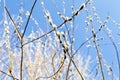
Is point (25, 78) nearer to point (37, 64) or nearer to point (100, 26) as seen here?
point (37, 64)

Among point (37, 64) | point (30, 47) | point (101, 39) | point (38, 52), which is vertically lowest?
point (101, 39)

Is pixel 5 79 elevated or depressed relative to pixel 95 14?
elevated

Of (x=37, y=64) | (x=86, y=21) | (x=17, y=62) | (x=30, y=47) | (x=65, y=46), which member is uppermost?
(x=30, y=47)

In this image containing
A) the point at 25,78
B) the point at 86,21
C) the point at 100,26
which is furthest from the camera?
the point at 25,78

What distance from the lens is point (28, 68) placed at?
4555 mm

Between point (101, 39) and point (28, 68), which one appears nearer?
point (101, 39)

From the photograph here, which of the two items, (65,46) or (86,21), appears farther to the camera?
(86,21)

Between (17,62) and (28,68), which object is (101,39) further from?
(17,62)

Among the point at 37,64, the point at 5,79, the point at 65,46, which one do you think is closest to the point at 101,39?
the point at 65,46

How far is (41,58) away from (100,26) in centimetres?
233

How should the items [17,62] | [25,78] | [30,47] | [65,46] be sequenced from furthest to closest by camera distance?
1. [30,47]
2. [17,62]
3. [25,78]
4. [65,46]

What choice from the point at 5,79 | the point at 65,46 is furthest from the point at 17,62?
the point at 65,46

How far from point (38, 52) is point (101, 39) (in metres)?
2.30

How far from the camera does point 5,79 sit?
5246 millimetres
